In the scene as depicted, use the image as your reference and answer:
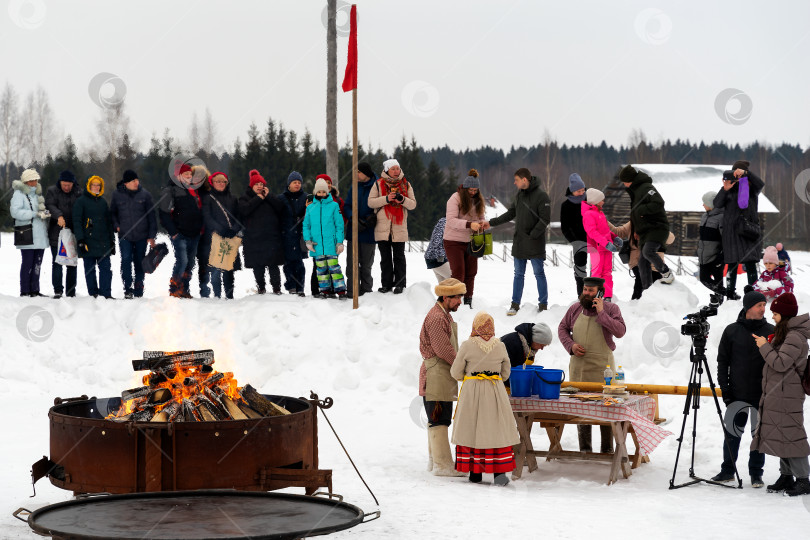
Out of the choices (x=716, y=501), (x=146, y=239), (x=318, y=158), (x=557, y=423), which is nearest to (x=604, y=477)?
(x=557, y=423)

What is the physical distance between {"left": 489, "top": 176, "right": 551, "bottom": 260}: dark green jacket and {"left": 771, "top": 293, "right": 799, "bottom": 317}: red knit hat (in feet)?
15.9

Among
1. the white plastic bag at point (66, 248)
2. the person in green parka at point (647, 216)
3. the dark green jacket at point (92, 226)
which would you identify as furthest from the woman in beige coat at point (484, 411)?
the white plastic bag at point (66, 248)

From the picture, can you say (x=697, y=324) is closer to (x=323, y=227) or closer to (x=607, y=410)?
(x=607, y=410)

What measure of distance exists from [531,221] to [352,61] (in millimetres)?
3216

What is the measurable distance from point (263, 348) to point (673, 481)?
6.18m

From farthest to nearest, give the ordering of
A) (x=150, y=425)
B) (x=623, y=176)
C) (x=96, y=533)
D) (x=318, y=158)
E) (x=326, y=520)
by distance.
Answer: (x=318, y=158), (x=623, y=176), (x=150, y=425), (x=326, y=520), (x=96, y=533)

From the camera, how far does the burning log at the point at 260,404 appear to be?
7.84 metres

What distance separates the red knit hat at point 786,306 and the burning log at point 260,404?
4.17m

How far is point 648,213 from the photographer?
13.1 m

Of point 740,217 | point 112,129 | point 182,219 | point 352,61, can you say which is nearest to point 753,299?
point 740,217

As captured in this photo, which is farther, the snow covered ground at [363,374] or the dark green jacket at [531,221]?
the dark green jacket at [531,221]

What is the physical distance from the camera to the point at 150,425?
7.02m

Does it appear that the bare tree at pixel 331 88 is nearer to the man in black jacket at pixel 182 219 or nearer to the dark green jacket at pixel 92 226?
the man in black jacket at pixel 182 219

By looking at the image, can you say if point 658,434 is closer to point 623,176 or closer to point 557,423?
point 557,423
